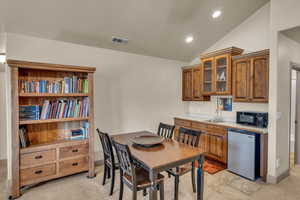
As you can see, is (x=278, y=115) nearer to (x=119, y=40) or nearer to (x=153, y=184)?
(x=153, y=184)

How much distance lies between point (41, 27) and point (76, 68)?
84 cm

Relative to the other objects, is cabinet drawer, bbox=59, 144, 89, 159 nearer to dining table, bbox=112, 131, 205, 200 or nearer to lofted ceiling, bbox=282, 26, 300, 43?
dining table, bbox=112, 131, 205, 200

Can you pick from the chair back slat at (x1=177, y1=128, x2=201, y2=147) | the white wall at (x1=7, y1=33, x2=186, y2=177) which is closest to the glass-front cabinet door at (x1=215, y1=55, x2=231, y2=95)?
the white wall at (x1=7, y1=33, x2=186, y2=177)

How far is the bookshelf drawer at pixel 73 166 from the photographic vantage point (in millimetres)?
2812

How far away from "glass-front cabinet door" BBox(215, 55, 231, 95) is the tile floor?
179 cm

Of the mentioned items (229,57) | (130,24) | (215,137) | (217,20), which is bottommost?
(215,137)

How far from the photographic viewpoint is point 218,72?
151 inches

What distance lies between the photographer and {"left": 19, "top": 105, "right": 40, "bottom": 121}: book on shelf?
8.59ft

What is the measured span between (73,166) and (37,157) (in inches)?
23.0

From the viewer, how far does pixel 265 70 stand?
3047 mm

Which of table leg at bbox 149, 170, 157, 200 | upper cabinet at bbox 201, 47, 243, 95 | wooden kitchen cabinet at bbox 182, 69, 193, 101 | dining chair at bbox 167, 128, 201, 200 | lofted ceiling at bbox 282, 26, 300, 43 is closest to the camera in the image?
table leg at bbox 149, 170, 157, 200

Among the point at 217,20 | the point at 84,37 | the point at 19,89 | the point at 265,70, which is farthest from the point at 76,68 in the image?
the point at 265,70

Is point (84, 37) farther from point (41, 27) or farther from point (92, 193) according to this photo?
point (92, 193)

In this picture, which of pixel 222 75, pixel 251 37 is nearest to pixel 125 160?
pixel 222 75
